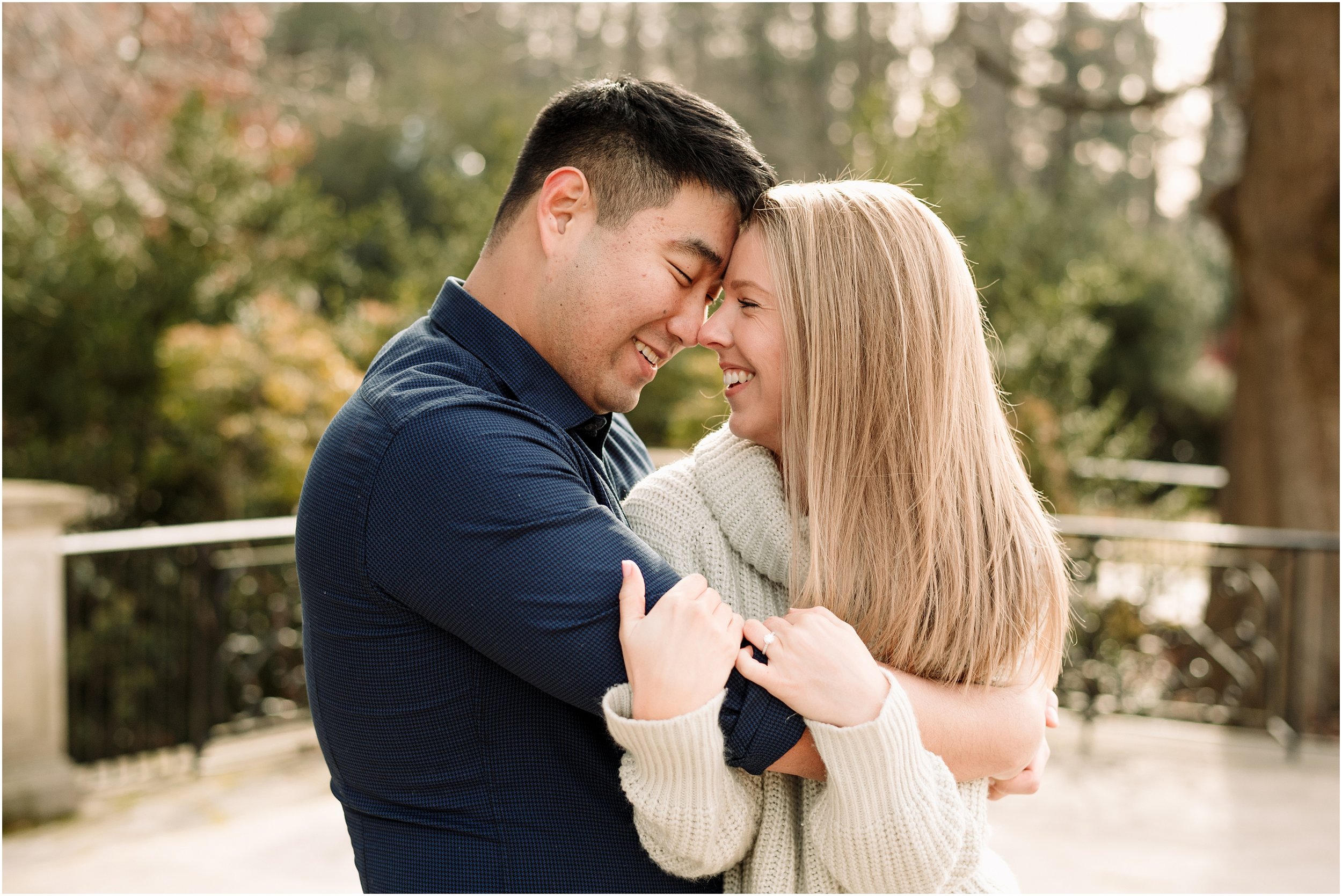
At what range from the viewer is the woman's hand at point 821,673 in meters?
1.63

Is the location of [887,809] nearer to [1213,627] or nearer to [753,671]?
[753,671]

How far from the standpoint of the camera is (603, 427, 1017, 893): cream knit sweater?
1.60 m

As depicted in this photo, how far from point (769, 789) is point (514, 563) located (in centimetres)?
59

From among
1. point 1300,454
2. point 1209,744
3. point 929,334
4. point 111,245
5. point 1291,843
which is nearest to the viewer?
point 929,334

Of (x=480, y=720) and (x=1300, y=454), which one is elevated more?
(x=480, y=720)

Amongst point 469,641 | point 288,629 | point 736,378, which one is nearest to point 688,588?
point 469,641

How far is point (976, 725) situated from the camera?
1799 millimetres

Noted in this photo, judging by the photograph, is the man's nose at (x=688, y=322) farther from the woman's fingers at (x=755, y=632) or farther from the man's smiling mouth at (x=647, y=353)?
the woman's fingers at (x=755, y=632)

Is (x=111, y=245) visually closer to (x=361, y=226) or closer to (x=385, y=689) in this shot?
(x=361, y=226)

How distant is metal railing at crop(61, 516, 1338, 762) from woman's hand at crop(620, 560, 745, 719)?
16.0 feet

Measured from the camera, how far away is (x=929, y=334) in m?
1.91

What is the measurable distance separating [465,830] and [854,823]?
590mm

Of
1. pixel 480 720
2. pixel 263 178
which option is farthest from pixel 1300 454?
pixel 263 178

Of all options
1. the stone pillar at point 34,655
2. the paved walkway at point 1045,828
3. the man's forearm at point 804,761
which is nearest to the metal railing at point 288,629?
the paved walkway at point 1045,828
